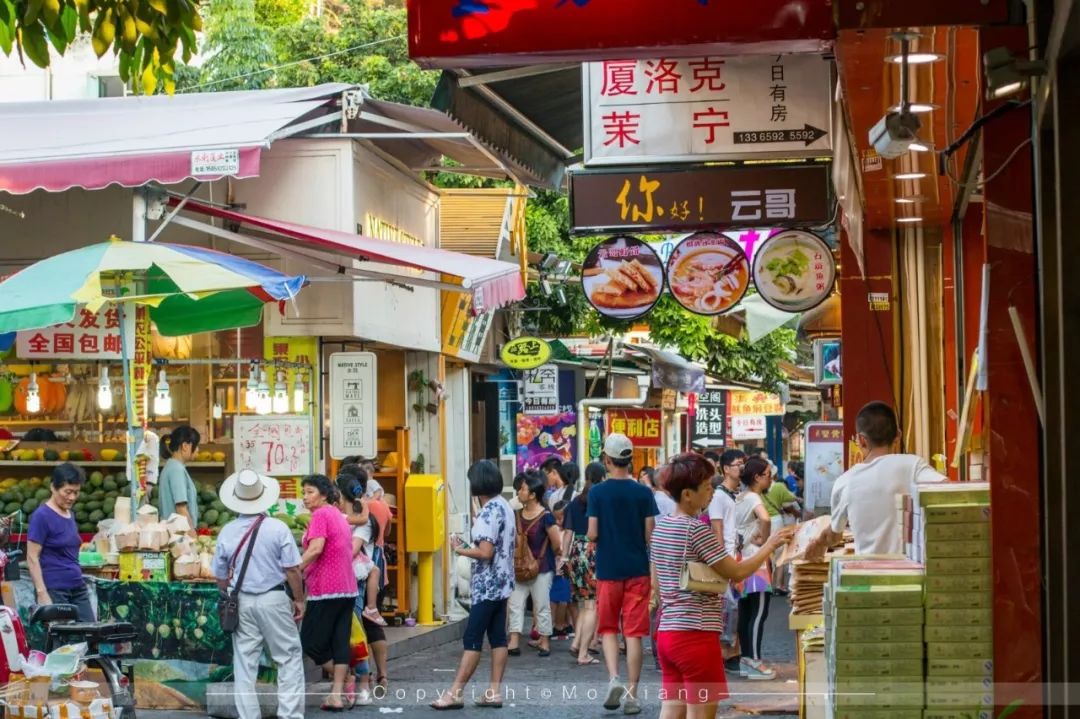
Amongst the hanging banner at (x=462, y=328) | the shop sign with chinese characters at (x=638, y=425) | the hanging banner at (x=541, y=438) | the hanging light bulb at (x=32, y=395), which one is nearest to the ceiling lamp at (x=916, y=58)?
the hanging light bulb at (x=32, y=395)

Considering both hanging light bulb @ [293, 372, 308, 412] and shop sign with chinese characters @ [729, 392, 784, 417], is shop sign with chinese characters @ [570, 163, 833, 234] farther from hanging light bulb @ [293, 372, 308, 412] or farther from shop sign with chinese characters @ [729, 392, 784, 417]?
shop sign with chinese characters @ [729, 392, 784, 417]

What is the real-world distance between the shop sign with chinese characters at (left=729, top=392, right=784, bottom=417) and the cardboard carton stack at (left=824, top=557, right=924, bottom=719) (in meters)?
32.1

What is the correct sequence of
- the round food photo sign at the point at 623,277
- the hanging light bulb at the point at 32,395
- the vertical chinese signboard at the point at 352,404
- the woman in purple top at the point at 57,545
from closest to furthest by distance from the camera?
the woman in purple top at the point at 57,545
the round food photo sign at the point at 623,277
the hanging light bulb at the point at 32,395
the vertical chinese signboard at the point at 352,404

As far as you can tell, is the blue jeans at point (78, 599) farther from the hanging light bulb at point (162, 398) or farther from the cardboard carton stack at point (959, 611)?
the cardboard carton stack at point (959, 611)

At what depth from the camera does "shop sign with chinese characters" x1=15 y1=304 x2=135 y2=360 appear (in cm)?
1443

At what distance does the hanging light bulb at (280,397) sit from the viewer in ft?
50.3

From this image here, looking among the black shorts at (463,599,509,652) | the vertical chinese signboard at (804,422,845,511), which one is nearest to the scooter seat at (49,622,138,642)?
the black shorts at (463,599,509,652)

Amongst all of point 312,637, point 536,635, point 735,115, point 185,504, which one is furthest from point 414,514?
point 735,115

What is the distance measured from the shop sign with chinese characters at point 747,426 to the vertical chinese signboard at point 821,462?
22.2 meters

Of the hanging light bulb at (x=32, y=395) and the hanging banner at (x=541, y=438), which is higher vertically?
the hanging light bulb at (x=32, y=395)

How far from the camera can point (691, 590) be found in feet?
26.3

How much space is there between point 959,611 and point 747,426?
109 ft

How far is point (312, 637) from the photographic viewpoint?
38.5ft

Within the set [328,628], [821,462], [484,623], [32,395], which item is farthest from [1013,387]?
[32,395]
